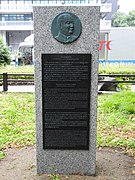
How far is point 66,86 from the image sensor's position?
3787mm

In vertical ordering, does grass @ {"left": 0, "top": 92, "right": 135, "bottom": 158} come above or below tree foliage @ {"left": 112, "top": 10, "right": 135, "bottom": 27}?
below

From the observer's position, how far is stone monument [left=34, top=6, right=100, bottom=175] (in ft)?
12.0

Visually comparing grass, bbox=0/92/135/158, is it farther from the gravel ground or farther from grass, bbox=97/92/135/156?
the gravel ground

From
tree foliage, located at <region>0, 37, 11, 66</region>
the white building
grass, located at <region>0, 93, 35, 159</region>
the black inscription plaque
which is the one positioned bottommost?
grass, located at <region>0, 93, 35, 159</region>

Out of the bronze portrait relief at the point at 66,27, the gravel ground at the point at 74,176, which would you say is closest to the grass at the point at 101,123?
the gravel ground at the point at 74,176

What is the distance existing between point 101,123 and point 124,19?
60253 millimetres

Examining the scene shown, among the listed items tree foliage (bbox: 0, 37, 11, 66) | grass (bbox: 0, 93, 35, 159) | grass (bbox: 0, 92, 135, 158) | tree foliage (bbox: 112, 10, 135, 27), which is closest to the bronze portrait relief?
grass (bbox: 0, 92, 135, 158)

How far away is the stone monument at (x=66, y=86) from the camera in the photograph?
364 centimetres

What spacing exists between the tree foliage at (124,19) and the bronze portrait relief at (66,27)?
61.5 m

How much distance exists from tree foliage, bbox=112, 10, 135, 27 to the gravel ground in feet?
200

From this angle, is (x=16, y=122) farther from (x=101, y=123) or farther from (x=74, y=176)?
(x=74, y=176)

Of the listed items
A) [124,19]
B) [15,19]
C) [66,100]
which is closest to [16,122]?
[66,100]

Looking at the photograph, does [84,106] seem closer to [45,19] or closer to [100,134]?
[45,19]

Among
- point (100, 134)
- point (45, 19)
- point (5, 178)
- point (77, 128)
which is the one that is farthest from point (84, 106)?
point (100, 134)
